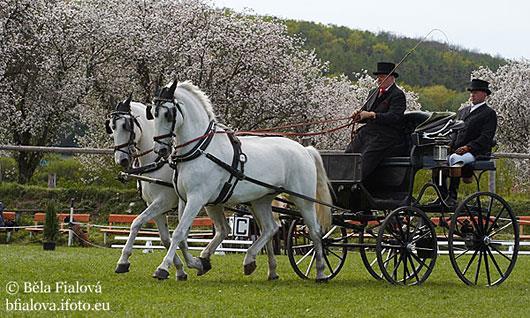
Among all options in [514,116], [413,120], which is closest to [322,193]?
[413,120]

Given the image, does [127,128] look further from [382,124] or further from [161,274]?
[382,124]

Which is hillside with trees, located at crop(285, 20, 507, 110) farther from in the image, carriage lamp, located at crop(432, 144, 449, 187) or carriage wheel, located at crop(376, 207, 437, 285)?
carriage wheel, located at crop(376, 207, 437, 285)

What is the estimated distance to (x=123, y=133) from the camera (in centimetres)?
1126

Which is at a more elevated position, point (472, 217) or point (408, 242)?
point (472, 217)

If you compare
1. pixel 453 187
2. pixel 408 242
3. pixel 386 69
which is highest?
pixel 386 69

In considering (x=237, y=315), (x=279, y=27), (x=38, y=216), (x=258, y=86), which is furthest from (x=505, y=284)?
(x=279, y=27)

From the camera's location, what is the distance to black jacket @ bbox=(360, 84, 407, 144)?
37.9ft

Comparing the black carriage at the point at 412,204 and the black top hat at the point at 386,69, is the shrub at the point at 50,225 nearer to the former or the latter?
the black carriage at the point at 412,204

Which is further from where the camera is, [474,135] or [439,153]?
[474,135]

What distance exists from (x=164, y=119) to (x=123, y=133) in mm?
968

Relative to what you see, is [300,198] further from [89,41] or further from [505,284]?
[89,41]

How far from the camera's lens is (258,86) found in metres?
37.4

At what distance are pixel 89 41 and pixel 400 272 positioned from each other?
82.1ft

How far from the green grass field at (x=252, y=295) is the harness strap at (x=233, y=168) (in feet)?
3.20
